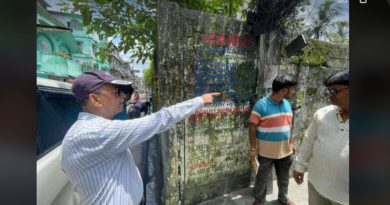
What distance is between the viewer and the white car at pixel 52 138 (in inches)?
56.1

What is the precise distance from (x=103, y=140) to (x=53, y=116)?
57.4 inches

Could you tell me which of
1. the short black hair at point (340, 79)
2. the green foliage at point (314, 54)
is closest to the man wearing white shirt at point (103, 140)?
the short black hair at point (340, 79)

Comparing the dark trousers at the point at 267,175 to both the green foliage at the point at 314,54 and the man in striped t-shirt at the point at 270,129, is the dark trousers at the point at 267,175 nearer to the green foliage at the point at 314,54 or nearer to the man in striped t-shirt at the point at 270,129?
the man in striped t-shirt at the point at 270,129

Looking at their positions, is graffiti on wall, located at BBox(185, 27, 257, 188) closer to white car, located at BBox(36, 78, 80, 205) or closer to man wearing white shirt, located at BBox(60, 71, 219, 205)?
white car, located at BBox(36, 78, 80, 205)

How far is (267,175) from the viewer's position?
292 cm

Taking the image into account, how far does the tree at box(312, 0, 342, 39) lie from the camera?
3.22 metres

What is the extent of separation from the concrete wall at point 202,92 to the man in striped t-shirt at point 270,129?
38 cm

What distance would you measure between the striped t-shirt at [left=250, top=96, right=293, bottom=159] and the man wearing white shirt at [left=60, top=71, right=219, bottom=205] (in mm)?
1679

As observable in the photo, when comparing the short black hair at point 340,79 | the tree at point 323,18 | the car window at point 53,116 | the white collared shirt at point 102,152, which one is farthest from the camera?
the tree at point 323,18

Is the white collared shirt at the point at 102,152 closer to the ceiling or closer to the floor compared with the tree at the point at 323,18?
closer to the floor
